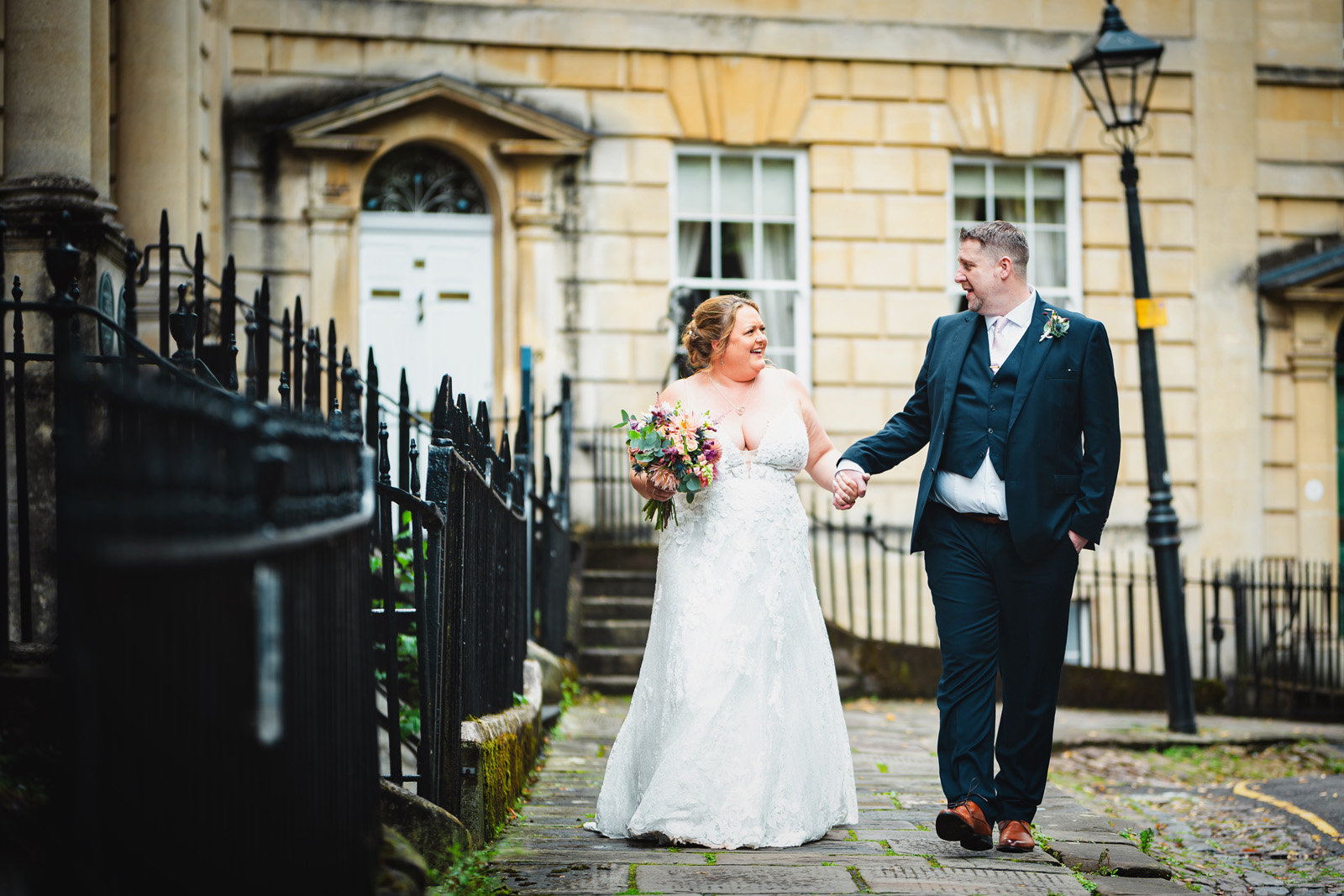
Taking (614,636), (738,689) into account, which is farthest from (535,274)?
(738,689)

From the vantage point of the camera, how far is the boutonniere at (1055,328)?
4666 mm

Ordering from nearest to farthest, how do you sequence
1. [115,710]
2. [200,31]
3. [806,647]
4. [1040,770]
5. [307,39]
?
[115,710], [1040,770], [806,647], [200,31], [307,39]

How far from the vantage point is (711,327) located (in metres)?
5.27

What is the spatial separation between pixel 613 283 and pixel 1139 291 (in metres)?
5.25

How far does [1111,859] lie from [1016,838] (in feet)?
1.12

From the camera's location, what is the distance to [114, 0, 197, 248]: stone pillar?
29.7 ft

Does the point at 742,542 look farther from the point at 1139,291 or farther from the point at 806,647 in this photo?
the point at 1139,291

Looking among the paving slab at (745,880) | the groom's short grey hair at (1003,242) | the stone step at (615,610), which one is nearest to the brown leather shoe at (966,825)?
the paving slab at (745,880)

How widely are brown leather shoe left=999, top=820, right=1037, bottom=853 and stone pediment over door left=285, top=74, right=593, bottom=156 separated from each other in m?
9.12

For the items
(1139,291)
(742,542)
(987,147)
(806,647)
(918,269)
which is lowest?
(806,647)

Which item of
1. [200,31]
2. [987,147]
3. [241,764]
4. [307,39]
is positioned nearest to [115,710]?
[241,764]

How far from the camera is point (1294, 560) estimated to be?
41.3ft

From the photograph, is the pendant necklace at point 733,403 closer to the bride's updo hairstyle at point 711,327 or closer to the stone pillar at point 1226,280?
the bride's updo hairstyle at point 711,327

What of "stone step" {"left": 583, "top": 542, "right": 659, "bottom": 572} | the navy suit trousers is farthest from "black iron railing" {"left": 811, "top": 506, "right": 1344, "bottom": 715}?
the navy suit trousers
